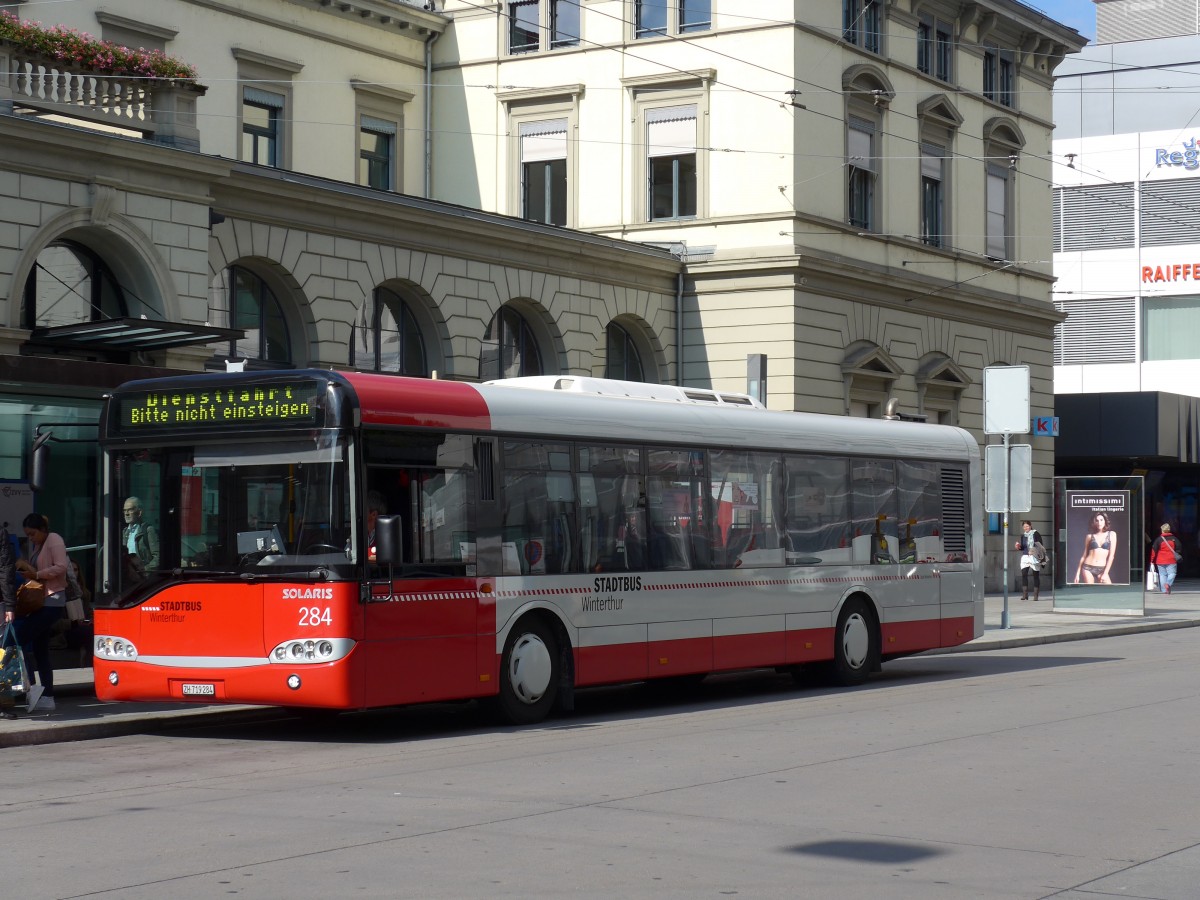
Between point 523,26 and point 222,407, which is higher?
point 523,26

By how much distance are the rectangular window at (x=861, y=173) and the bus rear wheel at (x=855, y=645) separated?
729 inches

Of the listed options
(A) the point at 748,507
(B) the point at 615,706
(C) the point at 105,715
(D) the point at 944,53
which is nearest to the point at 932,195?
(D) the point at 944,53

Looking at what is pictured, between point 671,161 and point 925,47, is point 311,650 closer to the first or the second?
point 671,161

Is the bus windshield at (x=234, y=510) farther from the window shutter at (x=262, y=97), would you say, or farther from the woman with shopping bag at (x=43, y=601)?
the window shutter at (x=262, y=97)

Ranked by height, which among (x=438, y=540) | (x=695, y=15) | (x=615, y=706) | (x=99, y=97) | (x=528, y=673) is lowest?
(x=615, y=706)

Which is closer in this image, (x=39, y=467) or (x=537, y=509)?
(x=39, y=467)

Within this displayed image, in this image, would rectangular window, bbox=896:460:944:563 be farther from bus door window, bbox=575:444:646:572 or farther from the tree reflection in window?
the tree reflection in window

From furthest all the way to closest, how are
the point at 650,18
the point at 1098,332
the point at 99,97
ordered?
the point at 1098,332 → the point at 650,18 → the point at 99,97

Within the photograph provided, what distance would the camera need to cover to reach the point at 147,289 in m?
23.8

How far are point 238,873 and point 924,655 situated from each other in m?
18.9

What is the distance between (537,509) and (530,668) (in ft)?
4.58

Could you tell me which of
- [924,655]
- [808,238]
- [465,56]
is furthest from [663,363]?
[924,655]

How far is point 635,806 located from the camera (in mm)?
10094

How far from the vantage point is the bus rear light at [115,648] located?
1414 cm
